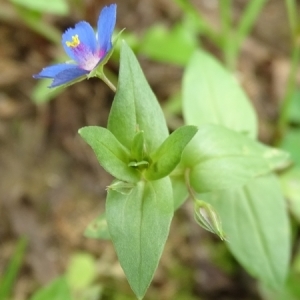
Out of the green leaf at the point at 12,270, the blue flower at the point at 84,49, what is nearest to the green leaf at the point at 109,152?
the blue flower at the point at 84,49

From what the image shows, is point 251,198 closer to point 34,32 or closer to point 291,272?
point 291,272

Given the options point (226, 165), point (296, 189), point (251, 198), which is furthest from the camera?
point (296, 189)

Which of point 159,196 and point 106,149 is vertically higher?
point 106,149

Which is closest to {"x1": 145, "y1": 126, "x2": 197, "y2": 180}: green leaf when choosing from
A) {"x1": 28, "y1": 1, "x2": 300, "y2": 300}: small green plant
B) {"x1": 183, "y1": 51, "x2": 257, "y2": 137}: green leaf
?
{"x1": 28, "y1": 1, "x2": 300, "y2": 300}: small green plant

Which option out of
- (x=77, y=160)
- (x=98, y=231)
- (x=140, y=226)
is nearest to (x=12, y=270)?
(x=98, y=231)

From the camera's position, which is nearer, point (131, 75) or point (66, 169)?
point (131, 75)

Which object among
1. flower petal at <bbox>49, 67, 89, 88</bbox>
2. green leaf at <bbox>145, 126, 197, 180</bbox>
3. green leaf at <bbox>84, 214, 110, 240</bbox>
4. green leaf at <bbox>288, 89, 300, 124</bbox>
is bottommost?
green leaf at <bbox>288, 89, 300, 124</bbox>

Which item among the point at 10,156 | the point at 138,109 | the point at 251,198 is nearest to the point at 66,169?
the point at 10,156

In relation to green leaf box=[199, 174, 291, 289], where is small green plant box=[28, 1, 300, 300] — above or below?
above

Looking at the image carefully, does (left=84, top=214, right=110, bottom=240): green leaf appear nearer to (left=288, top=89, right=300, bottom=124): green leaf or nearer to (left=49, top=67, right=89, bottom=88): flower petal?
(left=49, top=67, right=89, bottom=88): flower petal
